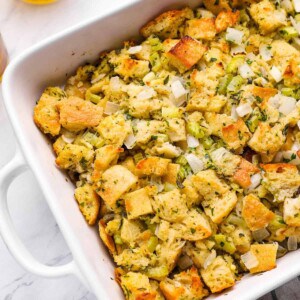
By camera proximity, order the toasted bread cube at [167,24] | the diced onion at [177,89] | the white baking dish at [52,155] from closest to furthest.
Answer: the white baking dish at [52,155]
the diced onion at [177,89]
the toasted bread cube at [167,24]

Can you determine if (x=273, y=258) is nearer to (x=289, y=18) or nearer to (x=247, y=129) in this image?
(x=247, y=129)

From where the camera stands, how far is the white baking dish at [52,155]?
1845mm

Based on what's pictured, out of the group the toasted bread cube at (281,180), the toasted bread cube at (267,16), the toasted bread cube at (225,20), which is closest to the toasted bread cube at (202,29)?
the toasted bread cube at (225,20)

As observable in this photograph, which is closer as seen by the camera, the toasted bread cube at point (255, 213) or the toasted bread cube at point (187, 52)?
the toasted bread cube at point (255, 213)

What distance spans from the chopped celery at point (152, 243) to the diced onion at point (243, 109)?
497 millimetres

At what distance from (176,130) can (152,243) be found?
0.37 meters

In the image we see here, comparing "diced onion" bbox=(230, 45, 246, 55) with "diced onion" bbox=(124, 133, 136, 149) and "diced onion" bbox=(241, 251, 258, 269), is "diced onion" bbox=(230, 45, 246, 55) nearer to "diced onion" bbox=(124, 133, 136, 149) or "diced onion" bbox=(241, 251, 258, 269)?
"diced onion" bbox=(124, 133, 136, 149)

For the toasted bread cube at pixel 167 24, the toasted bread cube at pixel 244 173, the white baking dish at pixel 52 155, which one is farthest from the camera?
the toasted bread cube at pixel 167 24

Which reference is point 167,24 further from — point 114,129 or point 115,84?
point 114,129

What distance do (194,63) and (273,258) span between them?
71cm

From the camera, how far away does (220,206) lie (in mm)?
1922

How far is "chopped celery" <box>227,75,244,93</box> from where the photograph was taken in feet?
6.80

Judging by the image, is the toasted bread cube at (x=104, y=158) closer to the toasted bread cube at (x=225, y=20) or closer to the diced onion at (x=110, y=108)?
the diced onion at (x=110, y=108)

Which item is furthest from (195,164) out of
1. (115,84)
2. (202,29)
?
(202,29)
